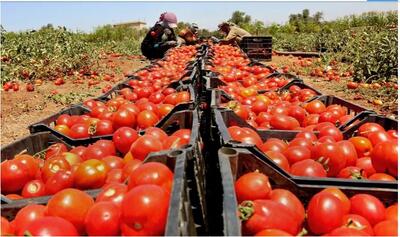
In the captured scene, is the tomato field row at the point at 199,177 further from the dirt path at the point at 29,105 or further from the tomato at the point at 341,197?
the dirt path at the point at 29,105

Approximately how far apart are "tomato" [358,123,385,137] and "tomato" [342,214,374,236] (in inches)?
46.9

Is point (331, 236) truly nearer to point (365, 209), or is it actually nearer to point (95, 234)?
point (365, 209)

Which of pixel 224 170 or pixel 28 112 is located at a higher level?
pixel 224 170

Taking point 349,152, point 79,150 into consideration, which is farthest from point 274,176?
point 79,150

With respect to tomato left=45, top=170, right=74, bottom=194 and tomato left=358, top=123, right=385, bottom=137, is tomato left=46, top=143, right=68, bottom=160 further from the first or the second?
tomato left=358, top=123, right=385, bottom=137

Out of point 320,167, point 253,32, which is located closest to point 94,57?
point 320,167

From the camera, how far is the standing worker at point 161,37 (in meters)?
13.4

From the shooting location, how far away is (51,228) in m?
1.54

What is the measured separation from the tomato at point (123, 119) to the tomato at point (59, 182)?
115 centimetres

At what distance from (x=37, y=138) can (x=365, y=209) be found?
245 centimetres

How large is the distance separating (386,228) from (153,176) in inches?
42.2

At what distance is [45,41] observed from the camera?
1292 cm

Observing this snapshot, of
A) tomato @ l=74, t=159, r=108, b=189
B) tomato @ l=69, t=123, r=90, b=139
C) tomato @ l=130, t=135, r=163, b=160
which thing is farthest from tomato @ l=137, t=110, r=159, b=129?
tomato @ l=74, t=159, r=108, b=189

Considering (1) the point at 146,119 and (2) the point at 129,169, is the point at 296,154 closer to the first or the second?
(2) the point at 129,169
